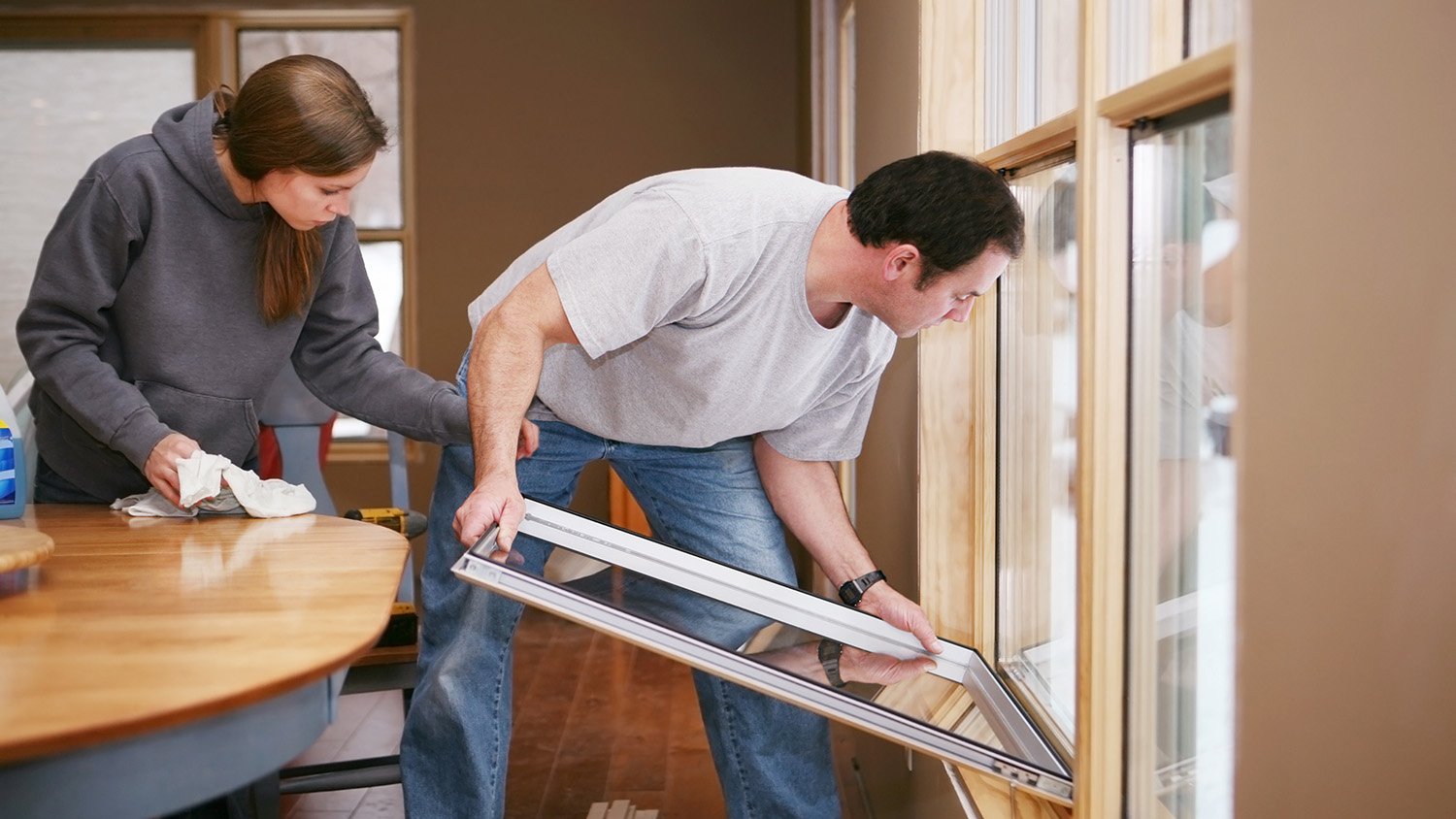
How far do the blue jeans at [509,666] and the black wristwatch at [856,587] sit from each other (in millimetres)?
145

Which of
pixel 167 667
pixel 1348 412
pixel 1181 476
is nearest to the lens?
pixel 1348 412

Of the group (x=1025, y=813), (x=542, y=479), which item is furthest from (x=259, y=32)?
(x=1025, y=813)

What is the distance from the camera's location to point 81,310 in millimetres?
1688

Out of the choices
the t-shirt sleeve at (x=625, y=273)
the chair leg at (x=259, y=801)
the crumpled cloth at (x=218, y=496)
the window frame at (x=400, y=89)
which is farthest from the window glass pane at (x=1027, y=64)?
the window frame at (x=400, y=89)

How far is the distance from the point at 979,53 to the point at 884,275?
0.54 m

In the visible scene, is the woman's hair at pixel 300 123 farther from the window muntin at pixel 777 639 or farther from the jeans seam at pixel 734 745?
the jeans seam at pixel 734 745

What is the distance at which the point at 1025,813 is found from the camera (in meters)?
1.50

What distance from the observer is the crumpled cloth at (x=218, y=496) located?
1625 mm

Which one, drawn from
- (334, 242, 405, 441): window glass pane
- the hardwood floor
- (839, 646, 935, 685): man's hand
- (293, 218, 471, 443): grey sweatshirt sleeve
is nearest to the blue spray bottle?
(293, 218, 471, 443): grey sweatshirt sleeve

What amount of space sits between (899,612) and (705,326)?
508 mm

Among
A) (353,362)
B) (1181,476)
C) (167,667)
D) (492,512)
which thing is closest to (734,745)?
(492,512)

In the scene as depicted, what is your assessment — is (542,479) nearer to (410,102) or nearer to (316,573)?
(316,573)

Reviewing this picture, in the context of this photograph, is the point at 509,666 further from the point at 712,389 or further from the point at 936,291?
the point at 936,291

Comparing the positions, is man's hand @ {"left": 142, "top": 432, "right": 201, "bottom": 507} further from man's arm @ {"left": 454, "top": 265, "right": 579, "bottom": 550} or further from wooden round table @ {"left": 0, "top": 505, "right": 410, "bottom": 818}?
man's arm @ {"left": 454, "top": 265, "right": 579, "bottom": 550}
